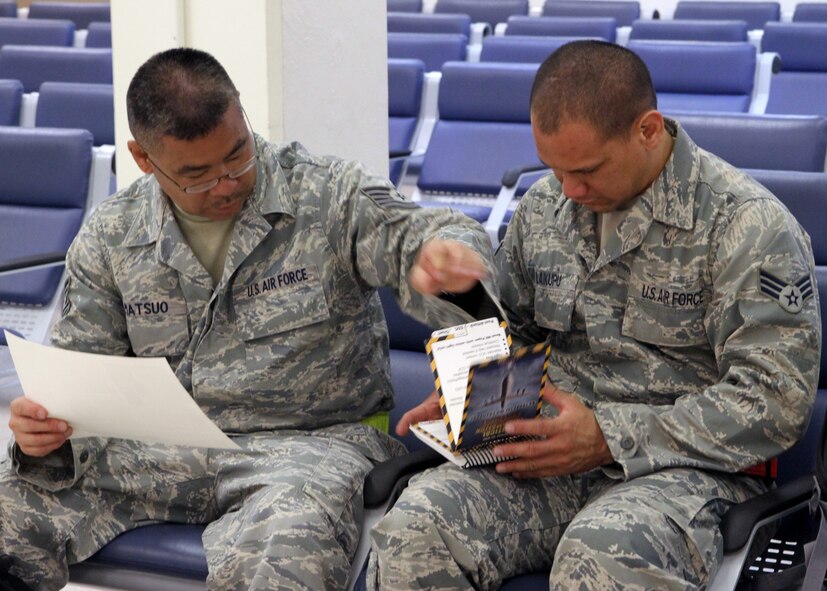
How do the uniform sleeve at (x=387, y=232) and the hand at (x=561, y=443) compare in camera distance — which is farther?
the uniform sleeve at (x=387, y=232)

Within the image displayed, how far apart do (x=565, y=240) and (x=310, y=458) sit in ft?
1.82

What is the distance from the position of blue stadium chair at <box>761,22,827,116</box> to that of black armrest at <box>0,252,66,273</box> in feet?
12.1

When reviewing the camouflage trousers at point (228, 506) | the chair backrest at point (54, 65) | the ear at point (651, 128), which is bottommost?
the camouflage trousers at point (228, 506)

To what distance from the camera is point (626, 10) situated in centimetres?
811

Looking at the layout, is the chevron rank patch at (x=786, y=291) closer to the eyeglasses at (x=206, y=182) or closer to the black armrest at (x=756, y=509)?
the black armrest at (x=756, y=509)

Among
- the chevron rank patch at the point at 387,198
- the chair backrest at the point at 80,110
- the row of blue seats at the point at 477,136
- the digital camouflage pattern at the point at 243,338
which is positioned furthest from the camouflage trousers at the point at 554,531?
the chair backrest at the point at 80,110

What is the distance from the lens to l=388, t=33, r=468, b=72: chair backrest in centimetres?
667

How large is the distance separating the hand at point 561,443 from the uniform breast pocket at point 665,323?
167mm

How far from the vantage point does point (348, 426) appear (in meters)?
2.08

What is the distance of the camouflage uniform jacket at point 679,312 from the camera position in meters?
1.74

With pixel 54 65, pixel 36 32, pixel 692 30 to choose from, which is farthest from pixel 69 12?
pixel 692 30

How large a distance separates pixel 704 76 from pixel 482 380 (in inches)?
Result: 167

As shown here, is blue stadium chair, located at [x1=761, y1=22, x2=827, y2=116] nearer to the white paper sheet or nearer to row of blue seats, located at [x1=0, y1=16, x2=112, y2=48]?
row of blue seats, located at [x1=0, y1=16, x2=112, y2=48]

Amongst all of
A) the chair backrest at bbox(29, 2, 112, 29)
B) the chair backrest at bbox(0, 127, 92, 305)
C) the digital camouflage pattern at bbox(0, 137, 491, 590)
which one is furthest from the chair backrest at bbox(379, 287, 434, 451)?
the chair backrest at bbox(29, 2, 112, 29)
